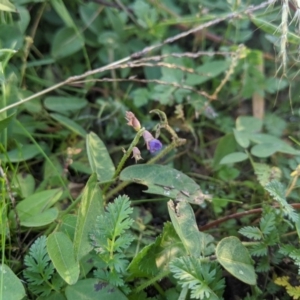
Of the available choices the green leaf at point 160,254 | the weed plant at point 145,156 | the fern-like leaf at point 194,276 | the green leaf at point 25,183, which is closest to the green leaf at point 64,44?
the weed plant at point 145,156

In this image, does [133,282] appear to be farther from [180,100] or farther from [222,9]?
[222,9]

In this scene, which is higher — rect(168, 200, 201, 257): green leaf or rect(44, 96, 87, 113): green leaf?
rect(44, 96, 87, 113): green leaf

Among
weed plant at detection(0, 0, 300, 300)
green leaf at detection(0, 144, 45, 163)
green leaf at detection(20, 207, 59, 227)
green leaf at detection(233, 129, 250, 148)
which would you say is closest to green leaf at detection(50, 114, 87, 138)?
weed plant at detection(0, 0, 300, 300)

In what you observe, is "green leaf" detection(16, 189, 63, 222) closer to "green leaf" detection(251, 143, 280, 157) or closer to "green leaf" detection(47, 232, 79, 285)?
"green leaf" detection(47, 232, 79, 285)

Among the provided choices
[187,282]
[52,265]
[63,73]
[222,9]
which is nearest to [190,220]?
[187,282]

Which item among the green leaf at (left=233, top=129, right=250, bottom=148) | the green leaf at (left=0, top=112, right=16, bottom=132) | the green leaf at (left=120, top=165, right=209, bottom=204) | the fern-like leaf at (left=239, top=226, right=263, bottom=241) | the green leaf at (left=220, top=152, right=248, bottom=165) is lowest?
the fern-like leaf at (left=239, top=226, right=263, bottom=241)

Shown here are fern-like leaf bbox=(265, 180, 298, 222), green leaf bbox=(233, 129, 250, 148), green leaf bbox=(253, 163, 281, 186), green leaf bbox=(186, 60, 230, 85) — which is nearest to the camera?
fern-like leaf bbox=(265, 180, 298, 222)
